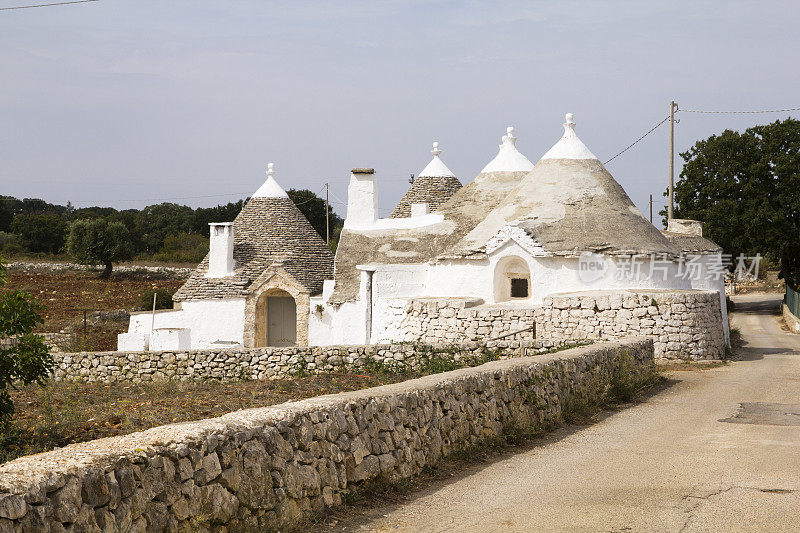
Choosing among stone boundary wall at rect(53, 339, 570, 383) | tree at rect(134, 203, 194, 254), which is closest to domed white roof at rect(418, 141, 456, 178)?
stone boundary wall at rect(53, 339, 570, 383)

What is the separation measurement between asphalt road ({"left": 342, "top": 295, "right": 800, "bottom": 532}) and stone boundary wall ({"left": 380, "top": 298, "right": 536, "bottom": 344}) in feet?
28.1

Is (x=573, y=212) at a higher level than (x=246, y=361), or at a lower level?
higher

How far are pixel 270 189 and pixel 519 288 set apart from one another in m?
10.9

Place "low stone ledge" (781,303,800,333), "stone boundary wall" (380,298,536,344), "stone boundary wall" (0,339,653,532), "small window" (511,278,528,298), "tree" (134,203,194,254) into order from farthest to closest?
"tree" (134,203,194,254), "low stone ledge" (781,303,800,333), "small window" (511,278,528,298), "stone boundary wall" (380,298,536,344), "stone boundary wall" (0,339,653,532)

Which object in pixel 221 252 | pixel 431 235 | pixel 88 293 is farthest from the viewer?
pixel 88 293

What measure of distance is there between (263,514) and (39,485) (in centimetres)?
164

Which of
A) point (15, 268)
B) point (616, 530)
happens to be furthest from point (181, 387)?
point (15, 268)

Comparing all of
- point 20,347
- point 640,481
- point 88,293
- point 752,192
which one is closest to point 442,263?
point 20,347

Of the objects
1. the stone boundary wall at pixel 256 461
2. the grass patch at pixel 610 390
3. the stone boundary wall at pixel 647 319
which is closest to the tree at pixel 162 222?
the stone boundary wall at pixel 647 319

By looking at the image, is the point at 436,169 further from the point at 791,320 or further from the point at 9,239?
the point at 9,239

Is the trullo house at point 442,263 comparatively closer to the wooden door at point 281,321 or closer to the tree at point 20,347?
the wooden door at point 281,321

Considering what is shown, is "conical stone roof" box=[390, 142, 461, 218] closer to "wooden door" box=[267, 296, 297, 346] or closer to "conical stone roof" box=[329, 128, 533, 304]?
"conical stone roof" box=[329, 128, 533, 304]

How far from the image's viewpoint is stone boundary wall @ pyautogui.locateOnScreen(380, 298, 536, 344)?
20.2m

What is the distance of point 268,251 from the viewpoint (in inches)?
1126
